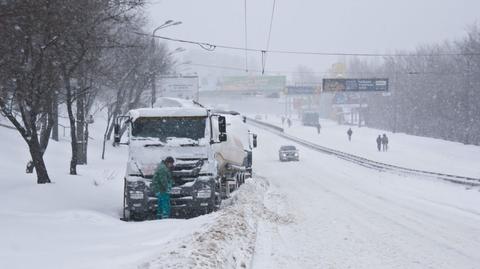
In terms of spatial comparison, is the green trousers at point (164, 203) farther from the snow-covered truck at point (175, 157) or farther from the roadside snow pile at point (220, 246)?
the roadside snow pile at point (220, 246)

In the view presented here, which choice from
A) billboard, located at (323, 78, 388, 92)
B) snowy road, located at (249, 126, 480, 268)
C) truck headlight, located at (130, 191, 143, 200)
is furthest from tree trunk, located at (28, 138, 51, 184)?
billboard, located at (323, 78, 388, 92)

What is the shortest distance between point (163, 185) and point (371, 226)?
17.4ft

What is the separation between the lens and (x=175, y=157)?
16.0 meters

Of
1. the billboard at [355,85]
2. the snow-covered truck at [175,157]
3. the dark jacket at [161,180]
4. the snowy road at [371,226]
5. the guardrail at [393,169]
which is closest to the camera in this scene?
the snowy road at [371,226]

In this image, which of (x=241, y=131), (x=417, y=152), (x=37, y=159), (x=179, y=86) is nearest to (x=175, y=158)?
(x=37, y=159)

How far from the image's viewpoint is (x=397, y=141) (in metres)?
68.8

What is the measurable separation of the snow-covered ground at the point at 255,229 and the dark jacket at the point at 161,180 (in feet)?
3.70

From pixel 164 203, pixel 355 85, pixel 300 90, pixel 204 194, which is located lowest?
pixel 164 203

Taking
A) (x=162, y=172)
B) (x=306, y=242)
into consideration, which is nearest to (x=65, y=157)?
(x=162, y=172)

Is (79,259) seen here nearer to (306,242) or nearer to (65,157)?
(306,242)

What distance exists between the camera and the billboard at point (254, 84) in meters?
111

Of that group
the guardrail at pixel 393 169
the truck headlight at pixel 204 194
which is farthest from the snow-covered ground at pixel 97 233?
the guardrail at pixel 393 169

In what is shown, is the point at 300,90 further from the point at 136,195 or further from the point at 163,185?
the point at 163,185

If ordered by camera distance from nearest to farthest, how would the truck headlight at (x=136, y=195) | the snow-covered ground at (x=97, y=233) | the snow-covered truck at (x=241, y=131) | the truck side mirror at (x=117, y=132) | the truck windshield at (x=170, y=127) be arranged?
the snow-covered ground at (x=97, y=233)
the truck headlight at (x=136, y=195)
the truck side mirror at (x=117, y=132)
the truck windshield at (x=170, y=127)
the snow-covered truck at (x=241, y=131)
